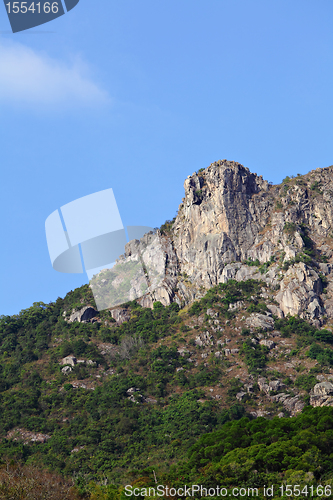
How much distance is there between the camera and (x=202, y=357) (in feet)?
204

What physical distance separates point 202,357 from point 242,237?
20182 mm

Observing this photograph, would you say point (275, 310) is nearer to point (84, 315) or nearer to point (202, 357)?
point (202, 357)

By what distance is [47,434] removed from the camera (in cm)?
5259

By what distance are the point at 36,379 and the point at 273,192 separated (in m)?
42.8

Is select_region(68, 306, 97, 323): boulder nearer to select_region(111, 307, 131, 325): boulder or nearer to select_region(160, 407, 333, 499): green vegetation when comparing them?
select_region(111, 307, 131, 325): boulder

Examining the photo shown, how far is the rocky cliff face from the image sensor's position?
229 ft

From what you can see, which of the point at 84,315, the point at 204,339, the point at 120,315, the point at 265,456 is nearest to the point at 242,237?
the point at 204,339

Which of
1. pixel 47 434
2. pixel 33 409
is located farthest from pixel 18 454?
pixel 33 409

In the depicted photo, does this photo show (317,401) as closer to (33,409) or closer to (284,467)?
(284,467)

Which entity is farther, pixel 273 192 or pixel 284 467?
pixel 273 192

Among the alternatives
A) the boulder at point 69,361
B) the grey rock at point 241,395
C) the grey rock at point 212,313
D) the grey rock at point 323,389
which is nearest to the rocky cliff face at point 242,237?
the grey rock at point 212,313

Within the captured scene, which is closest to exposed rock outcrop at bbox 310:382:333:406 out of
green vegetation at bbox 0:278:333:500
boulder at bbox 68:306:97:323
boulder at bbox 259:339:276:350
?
green vegetation at bbox 0:278:333:500

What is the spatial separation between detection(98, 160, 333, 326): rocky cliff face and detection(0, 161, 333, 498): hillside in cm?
19

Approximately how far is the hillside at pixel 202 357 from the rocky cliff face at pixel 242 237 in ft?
0.63
